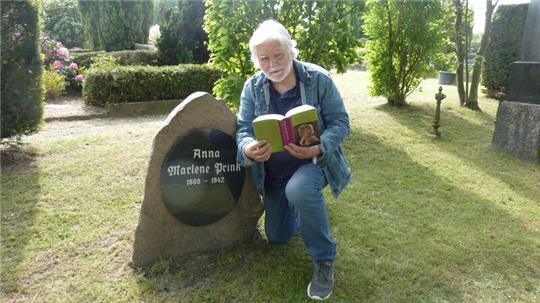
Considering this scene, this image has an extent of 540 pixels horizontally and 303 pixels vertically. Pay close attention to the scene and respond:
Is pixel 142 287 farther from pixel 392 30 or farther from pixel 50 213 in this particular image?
pixel 392 30

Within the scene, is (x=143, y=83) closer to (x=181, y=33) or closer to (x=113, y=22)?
(x=181, y=33)

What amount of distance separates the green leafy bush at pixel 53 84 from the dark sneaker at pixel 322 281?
947 centimetres

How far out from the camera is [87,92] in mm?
9164

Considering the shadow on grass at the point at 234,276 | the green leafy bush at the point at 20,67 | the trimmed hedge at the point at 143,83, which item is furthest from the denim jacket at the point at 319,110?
the trimmed hedge at the point at 143,83

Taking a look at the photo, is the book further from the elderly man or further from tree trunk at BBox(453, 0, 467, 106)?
tree trunk at BBox(453, 0, 467, 106)

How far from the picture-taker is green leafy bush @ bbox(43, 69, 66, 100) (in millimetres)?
10093

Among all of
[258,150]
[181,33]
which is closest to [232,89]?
[258,150]

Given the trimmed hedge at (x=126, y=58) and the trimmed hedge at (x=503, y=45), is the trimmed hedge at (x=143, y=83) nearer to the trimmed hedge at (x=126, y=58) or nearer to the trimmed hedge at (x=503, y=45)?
the trimmed hedge at (x=126, y=58)

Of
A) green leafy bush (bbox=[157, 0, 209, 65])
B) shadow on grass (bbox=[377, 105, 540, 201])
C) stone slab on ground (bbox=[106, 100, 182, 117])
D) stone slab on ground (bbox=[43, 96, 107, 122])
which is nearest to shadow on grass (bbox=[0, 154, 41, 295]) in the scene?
stone slab on ground (bbox=[43, 96, 107, 122])

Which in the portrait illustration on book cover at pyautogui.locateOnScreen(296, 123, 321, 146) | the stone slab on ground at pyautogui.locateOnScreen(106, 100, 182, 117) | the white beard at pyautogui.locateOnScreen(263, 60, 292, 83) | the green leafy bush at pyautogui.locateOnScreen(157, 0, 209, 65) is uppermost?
the green leafy bush at pyautogui.locateOnScreen(157, 0, 209, 65)

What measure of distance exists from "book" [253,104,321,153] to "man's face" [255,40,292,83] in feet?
1.22

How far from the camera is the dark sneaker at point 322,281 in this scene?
267 centimetres

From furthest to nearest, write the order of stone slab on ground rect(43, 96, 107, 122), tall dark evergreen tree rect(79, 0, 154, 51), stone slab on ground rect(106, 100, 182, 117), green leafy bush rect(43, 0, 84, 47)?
Answer: green leafy bush rect(43, 0, 84, 47) < tall dark evergreen tree rect(79, 0, 154, 51) < stone slab on ground rect(106, 100, 182, 117) < stone slab on ground rect(43, 96, 107, 122)

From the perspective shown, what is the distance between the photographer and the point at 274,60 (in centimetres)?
271
